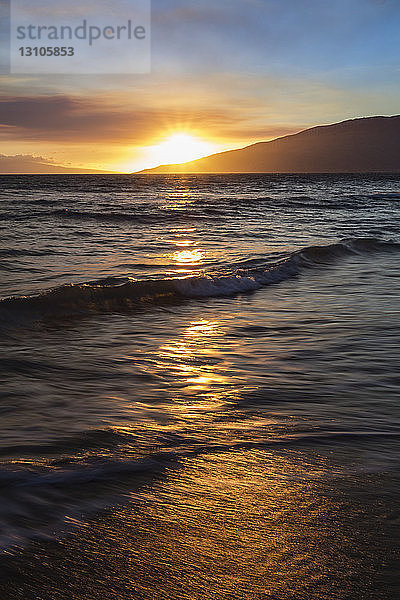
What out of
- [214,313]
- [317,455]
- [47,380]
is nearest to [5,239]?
[214,313]

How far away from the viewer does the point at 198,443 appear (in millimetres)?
3477

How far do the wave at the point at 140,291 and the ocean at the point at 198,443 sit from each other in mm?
46

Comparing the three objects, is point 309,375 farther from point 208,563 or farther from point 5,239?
point 5,239

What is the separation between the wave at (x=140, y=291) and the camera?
7.76 m

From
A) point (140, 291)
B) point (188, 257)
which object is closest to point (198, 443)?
point (140, 291)

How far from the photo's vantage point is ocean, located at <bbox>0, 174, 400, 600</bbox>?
7.30 ft

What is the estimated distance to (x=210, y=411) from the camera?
4059 mm

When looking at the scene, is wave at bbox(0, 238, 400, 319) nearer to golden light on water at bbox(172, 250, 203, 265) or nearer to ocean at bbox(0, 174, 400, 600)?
ocean at bbox(0, 174, 400, 600)

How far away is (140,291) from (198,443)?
A: 5.67 metres

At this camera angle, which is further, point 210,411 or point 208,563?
point 210,411

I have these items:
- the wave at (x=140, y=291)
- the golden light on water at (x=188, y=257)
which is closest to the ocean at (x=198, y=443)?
the wave at (x=140, y=291)

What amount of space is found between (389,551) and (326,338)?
390 centimetres

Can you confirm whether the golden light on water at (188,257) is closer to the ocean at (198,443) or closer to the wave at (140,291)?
the wave at (140,291)

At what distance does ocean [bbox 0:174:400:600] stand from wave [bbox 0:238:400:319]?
46 millimetres
